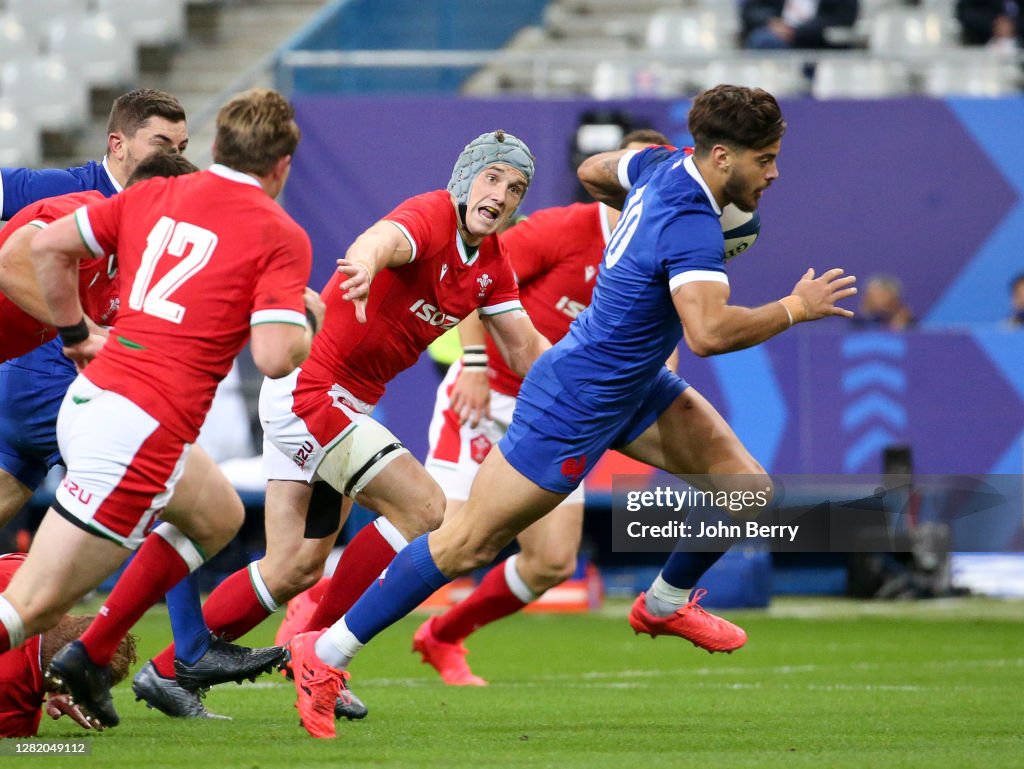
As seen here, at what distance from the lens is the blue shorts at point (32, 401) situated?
722 cm

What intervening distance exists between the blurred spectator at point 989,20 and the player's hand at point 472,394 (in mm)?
10297

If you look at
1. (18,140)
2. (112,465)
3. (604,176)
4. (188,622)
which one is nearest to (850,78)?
(18,140)

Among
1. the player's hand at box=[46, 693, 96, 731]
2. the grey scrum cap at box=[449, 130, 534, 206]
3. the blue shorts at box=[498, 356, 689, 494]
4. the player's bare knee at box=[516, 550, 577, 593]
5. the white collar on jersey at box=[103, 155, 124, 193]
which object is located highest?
the grey scrum cap at box=[449, 130, 534, 206]

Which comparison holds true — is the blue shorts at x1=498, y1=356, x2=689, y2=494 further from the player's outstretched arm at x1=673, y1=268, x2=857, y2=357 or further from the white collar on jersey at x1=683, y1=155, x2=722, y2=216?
the white collar on jersey at x1=683, y1=155, x2=722, y2=216

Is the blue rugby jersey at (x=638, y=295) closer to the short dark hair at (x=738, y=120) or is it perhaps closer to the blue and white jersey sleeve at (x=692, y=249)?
the blue and white jersey sleeve at (x=692, y=249)

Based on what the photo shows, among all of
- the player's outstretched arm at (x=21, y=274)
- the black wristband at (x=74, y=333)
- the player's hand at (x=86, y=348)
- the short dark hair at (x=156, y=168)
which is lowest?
the player's hand at (x=86, y=348)

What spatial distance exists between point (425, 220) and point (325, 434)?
3.19ft

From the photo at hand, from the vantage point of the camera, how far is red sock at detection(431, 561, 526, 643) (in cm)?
898

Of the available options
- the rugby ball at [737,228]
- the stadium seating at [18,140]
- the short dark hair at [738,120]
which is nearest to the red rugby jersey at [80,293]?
the short dark hair at [738,120]

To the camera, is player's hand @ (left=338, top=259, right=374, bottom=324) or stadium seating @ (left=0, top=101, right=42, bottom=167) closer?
player's hand @ (left=338, top=259, right=374, bottom=324)

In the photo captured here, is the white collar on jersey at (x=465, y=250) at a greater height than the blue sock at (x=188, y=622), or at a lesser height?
greater

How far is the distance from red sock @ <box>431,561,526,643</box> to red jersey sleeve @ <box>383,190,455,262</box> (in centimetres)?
252

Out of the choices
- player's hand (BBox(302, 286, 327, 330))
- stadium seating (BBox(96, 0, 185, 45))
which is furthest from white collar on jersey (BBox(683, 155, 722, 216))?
stadium seating (BBox(96, 0, 185, 45))

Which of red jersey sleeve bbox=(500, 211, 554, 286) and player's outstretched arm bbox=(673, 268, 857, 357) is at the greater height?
player's outstretched arm bbox=(673, 268, 857, 357)
